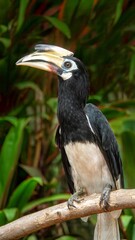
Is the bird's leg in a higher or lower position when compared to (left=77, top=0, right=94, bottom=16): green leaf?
lower

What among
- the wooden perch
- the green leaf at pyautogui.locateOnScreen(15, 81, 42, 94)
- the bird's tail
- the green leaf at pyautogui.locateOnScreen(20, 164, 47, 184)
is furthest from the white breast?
the green leaf at pyautogui.locateOnScreen(15, 81, 42, 94)

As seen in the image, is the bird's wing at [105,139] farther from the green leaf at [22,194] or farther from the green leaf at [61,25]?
the green leaf at [61,25]

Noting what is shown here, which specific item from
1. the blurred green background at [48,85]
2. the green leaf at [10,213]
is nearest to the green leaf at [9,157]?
the blurred green background at [48,85]

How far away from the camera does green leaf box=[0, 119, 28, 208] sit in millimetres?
2918

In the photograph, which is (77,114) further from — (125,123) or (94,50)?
(94,50)

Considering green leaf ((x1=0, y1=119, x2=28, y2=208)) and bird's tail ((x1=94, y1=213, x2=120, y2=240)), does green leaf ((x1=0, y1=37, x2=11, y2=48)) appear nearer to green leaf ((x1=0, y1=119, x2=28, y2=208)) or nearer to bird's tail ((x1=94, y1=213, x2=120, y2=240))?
green leaf ((x1=0, y1=119, x2=28, y2=208))

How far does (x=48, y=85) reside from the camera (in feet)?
12.6

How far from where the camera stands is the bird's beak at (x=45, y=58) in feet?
7.60

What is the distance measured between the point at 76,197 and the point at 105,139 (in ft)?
0.74

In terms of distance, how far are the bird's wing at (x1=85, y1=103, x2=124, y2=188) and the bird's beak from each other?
0.20 metres

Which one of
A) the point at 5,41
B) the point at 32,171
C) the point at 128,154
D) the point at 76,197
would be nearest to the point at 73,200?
the point at 76,197

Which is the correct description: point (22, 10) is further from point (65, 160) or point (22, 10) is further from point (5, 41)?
point (65, 160)

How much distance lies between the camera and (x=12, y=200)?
9.41ft

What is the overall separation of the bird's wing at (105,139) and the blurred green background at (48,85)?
1.37 ft
